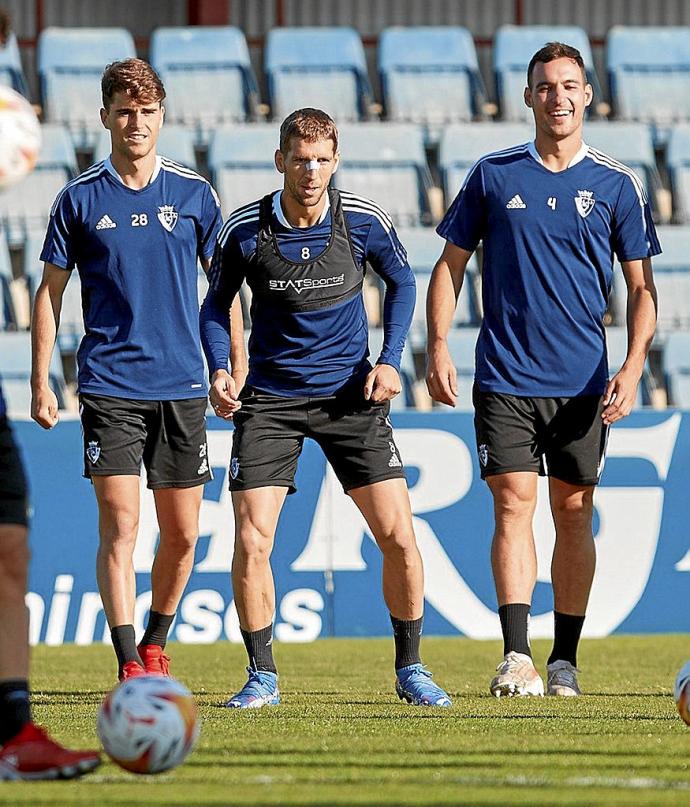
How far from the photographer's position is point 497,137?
13.3 m

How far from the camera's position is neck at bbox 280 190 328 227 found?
6.38m

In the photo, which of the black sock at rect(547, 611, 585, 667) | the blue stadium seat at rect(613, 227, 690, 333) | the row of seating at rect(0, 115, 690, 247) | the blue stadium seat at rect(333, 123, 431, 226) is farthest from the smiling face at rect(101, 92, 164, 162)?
the blue stadium seat at rect(613, 227, 690, 333)

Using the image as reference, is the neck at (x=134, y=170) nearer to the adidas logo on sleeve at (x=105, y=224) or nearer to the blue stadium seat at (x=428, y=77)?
the adidas logo on sleeve at (x=105, y=224)

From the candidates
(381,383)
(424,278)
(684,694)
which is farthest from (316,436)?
(424,278)

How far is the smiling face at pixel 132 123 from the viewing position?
21.3 feet

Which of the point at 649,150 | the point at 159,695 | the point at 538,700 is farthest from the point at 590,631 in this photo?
the point at 159,695

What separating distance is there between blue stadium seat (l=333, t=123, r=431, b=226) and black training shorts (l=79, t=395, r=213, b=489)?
261 inches

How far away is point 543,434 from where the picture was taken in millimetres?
6672

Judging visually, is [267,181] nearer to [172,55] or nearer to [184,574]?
[172,55]

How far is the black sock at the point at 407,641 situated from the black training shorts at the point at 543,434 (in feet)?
2.22

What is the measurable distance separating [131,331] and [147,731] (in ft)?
8.95

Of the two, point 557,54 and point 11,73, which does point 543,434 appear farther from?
point 11,73

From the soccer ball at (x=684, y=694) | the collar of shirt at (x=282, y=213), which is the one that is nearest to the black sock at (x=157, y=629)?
the collar of shirt at (x=282, y=213)

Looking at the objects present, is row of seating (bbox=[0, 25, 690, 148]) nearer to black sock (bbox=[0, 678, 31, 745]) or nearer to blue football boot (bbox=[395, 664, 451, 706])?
blue football boot (bbox=[395, 664, 451, 706])
